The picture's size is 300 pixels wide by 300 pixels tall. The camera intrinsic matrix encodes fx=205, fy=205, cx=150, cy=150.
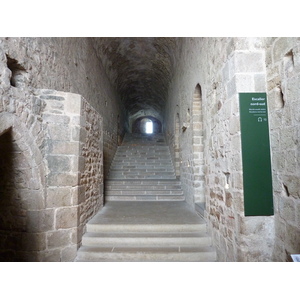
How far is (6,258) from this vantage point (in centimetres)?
306

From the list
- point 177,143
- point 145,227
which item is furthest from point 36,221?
point 177,143

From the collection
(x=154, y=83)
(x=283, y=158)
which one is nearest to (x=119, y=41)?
(x=154, y=83)

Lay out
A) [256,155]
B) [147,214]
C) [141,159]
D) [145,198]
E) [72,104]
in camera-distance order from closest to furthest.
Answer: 1. [256,155]
2. [72,104]
3. [147,214]
4. [145,198]
5. [141,159]

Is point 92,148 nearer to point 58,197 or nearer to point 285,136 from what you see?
point 58,197

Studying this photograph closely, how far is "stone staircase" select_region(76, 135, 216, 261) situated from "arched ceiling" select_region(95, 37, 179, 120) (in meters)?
4.82

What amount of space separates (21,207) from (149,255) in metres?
2.07

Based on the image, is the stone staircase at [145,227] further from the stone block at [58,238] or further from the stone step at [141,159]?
the stone step at [141,159]

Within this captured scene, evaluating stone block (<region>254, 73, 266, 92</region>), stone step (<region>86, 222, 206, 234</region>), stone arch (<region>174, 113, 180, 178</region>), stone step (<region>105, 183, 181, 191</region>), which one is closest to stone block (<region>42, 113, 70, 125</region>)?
stone step (<region>86, 222, 206, 234</region>)

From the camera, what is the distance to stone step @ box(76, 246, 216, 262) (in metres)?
3.17

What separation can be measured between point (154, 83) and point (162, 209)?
8.24 metres

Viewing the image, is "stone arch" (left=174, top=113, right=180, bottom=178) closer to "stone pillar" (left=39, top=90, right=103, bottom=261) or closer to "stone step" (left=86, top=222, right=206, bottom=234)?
"stone step" (left=86, top=222, right=206, bottom=234)

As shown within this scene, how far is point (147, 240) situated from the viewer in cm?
351

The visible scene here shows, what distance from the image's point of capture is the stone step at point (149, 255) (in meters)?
3.17
